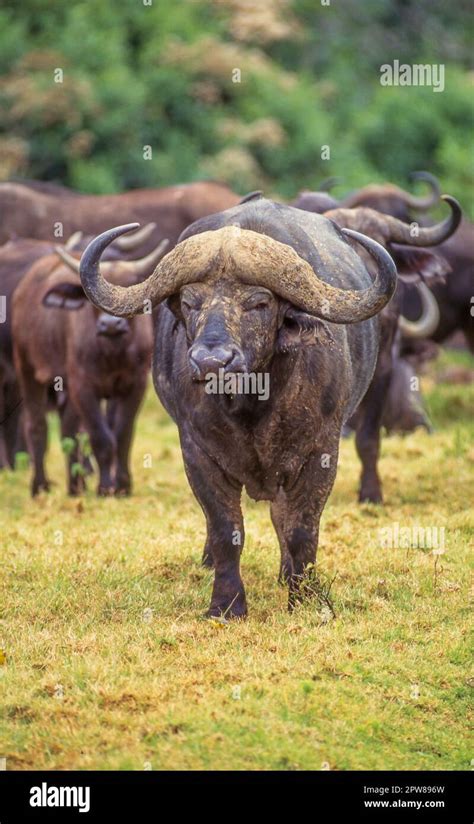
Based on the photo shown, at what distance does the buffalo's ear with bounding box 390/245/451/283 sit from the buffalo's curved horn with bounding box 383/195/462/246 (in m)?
0.11

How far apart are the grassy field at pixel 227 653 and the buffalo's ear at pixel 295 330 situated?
134cm

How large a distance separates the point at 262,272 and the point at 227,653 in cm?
174

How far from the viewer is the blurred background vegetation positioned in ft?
73.7

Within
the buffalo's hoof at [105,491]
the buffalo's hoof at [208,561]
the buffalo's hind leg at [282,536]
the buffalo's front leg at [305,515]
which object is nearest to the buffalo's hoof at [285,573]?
the buffalo's hind leg at [282,536]

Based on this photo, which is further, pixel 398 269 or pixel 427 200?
pixel 427 200

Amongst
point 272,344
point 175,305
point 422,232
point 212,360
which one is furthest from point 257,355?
point 422,232

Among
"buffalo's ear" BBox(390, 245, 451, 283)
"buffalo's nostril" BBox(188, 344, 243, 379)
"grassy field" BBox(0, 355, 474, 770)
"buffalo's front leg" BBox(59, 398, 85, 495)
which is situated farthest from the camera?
"buffalo's front leg" BBox(59, 398, 85, 495)

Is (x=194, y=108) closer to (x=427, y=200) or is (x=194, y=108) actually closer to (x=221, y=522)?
(x=427, y=200)

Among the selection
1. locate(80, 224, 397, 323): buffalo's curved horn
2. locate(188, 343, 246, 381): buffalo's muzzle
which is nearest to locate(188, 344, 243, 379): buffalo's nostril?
locate(188, 343, 246, 381): buffalo's muzzle

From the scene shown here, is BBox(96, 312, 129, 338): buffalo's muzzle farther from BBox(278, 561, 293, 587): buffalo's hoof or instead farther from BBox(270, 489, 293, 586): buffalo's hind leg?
BBox(278, 561, 293, 587): buffalo's hoof

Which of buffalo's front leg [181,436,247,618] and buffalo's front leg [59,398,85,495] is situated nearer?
buffalo's front leg [181,436,247,618]

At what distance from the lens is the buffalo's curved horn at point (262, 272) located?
22.8ft

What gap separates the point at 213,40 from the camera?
24.7m

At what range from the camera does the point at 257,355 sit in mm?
6914
